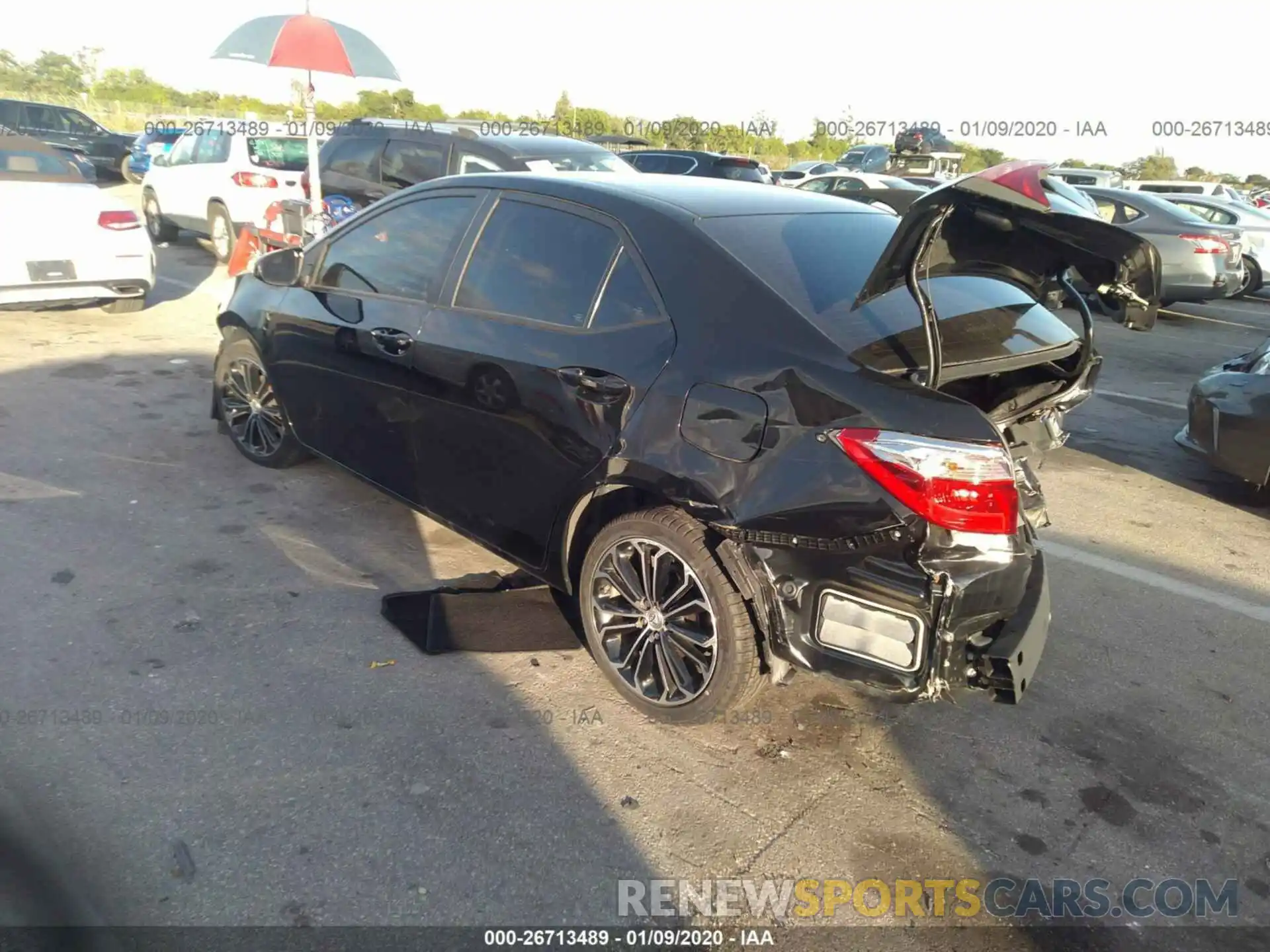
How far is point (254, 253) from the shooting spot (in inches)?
410

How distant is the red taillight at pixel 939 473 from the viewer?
2504 millimetres

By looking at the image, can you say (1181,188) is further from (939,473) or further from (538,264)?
(939,473)

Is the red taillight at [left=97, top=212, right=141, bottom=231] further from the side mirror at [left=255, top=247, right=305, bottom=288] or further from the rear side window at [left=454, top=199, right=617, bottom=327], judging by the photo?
the rear side window at [left=454, top=199, right=617, bottom=327]

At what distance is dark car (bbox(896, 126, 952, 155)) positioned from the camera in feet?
94.5

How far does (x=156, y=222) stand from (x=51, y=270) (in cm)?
642

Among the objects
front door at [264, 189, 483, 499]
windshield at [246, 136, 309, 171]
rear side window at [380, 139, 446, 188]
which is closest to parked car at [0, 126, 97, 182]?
windshield at [246, 136, 309, 171]

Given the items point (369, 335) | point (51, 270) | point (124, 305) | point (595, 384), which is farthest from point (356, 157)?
point (595, 384)

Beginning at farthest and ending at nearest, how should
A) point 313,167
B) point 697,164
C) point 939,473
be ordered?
point 697,164 < point 313,167 < point 939,473

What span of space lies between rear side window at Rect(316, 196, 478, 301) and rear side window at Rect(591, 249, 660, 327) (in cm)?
91

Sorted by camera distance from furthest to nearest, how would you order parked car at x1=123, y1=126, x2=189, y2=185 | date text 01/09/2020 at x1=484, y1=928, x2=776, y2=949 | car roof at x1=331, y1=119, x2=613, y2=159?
parked car at x1=123, y1=126, x2=189, y2=185, car roof at x1=331, y1=119, x2=613, y2=159, date text 01/09/2020 at x1=484, y1=928, x2=776, y2=949

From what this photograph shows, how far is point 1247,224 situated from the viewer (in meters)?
14.5

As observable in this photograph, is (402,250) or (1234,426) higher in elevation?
(402,250)

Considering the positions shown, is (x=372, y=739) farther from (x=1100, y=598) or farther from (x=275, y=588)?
(x=1100, y=598)

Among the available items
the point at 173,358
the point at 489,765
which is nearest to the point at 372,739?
the point at 489,765
